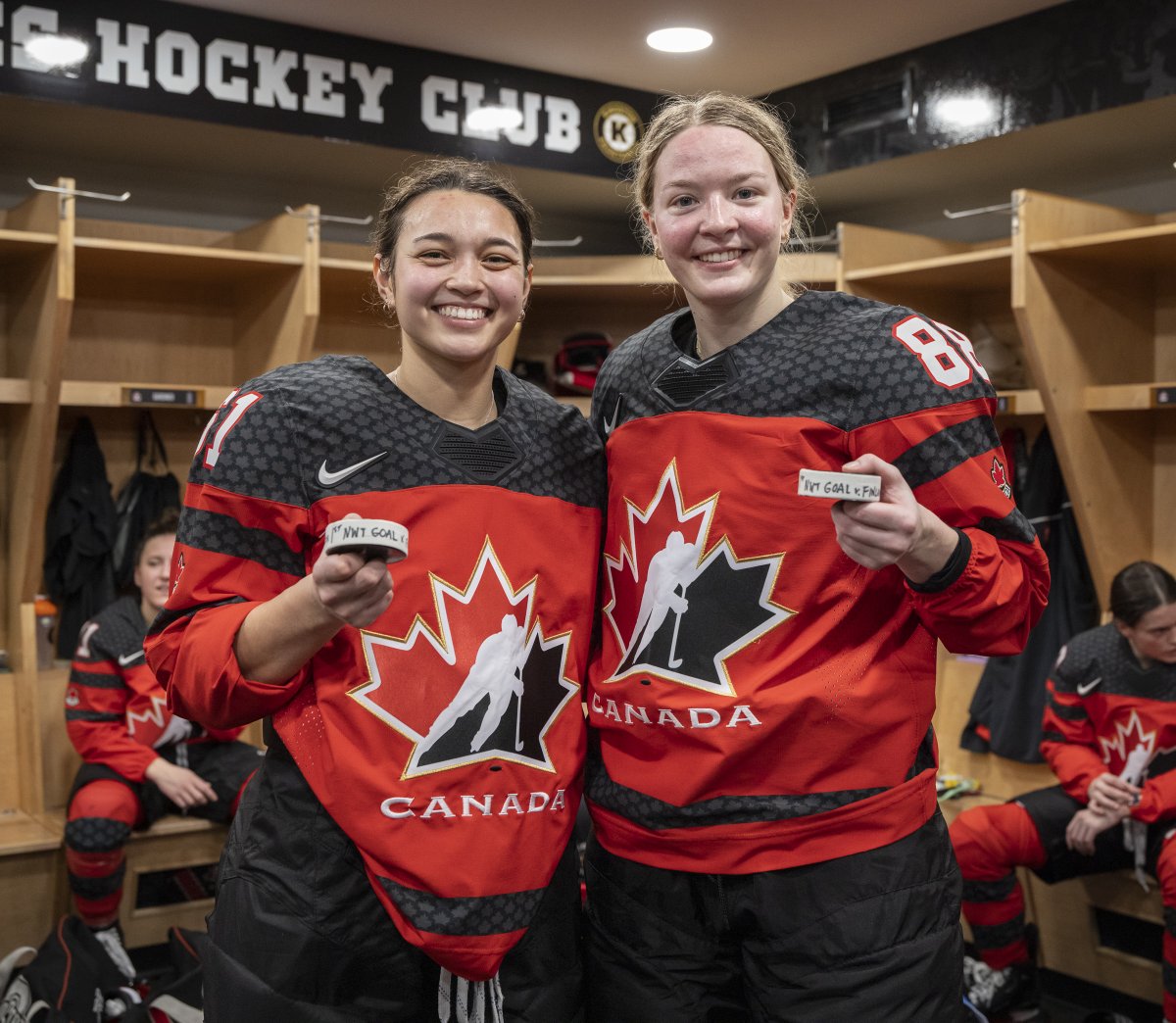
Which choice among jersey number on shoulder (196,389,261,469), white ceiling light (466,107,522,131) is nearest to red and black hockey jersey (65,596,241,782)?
white ceiling light (466,107,522,131)

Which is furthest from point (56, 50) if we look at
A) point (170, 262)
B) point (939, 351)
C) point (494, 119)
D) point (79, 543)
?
point (939, 351)

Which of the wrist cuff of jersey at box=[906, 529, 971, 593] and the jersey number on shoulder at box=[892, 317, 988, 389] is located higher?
the jersey number on shoulder at box=[892, 317, 988, 389]

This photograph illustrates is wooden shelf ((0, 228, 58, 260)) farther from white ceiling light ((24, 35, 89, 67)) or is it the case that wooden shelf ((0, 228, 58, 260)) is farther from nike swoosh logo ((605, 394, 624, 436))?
nike swoosh logo ((605, 394, 624, 436))

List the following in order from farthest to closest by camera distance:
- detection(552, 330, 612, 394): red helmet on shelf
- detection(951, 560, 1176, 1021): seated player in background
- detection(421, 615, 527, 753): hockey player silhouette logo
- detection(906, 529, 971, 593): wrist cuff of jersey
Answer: detection(552, 330, 612, 394): red helmet on shelf
detection(951, 560, 1176, 1021): seated player in background
detection(421, 615, 527, 753): hockey player silhouette logo
detection(906, 529, 971, 593): wrist cuff of jersey

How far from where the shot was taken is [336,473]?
142 cm

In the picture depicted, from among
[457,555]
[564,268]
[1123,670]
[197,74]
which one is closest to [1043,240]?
[1123,670]

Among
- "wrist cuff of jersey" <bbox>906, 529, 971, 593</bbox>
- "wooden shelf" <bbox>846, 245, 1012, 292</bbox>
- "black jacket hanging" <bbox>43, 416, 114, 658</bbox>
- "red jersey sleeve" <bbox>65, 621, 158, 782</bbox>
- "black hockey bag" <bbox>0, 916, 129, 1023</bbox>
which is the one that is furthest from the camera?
"black jacket hanging" <bbox>43, 416, 114, 658</bbox>

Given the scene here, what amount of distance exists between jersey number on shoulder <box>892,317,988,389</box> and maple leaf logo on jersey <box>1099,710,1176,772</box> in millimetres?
2203

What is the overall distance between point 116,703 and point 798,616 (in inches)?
107

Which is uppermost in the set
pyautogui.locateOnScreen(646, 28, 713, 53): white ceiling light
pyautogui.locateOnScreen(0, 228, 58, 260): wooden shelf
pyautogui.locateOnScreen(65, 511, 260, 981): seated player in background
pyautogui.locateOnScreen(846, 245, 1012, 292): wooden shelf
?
pyautogui.locateOnScreen(646, 28, 713, 53): white ceiling light

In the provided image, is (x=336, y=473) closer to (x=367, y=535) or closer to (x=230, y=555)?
(x=230, y=555)

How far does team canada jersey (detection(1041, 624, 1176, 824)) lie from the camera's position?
10.7ft

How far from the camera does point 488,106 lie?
13.9 ft

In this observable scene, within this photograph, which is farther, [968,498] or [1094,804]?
[1094,804]
